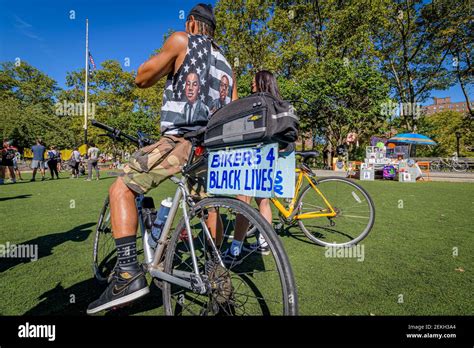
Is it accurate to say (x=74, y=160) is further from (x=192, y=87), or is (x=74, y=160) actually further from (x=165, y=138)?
(x=192, y=87)

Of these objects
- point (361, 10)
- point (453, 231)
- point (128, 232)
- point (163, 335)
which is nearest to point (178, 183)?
point (128, 232)

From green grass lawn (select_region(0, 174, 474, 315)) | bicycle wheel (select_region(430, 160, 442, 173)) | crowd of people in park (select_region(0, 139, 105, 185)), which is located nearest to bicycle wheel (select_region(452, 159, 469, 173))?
bicycle wheel (select_region(430, 160, 442, 173))

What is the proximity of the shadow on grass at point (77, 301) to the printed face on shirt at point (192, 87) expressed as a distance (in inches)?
60.8

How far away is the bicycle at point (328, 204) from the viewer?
12.2 feet

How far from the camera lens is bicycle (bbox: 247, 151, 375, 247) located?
371 centimetres

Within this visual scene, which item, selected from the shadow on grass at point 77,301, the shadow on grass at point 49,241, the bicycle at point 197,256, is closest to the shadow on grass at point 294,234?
the bicycle at point 197,256

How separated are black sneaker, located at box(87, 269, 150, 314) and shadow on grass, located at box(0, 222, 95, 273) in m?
1.87

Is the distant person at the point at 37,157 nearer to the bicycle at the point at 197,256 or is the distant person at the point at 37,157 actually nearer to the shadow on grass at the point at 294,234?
the shadow on grass at the point at 294,234

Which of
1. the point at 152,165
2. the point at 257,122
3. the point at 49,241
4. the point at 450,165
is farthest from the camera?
the point at 450,165

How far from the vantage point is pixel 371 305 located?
86.1 inches

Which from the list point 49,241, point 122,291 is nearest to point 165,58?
point 122,291

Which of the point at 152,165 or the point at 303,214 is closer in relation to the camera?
the point at 152,165

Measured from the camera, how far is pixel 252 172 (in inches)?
61.2

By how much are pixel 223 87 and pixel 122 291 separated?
1.74 m
